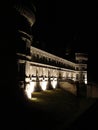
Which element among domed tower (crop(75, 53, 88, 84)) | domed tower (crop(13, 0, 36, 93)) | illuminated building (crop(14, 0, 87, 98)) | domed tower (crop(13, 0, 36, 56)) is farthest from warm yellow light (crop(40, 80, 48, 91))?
domed tower (crop(75, 53, 88, 84))

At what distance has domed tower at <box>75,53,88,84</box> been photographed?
73812mm

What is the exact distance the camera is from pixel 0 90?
62.3 feet

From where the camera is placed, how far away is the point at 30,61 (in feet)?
102

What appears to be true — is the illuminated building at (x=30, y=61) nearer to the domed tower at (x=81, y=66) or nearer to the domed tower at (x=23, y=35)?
the domed tower at (x=23, y=35)

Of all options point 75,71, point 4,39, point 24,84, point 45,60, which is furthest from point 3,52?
point 75,71

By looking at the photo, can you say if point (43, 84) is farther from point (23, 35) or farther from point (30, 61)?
point (23, 35)

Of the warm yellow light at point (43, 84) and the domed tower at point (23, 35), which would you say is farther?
the warm yellow light at point (43, 84)

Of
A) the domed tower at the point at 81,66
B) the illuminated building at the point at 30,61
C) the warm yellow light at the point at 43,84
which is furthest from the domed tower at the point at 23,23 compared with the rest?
the domed tower at the point at 81,66

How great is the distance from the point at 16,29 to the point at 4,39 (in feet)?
9.02

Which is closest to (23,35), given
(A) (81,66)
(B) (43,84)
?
(B) (43,84)

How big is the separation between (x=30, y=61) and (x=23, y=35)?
21.9ft

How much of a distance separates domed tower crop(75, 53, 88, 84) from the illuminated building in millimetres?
10364

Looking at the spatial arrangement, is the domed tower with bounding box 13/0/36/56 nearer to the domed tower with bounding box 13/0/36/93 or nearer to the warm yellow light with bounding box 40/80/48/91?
the domed tower with bounding box 13/0/36/93

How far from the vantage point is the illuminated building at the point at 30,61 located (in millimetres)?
24141
